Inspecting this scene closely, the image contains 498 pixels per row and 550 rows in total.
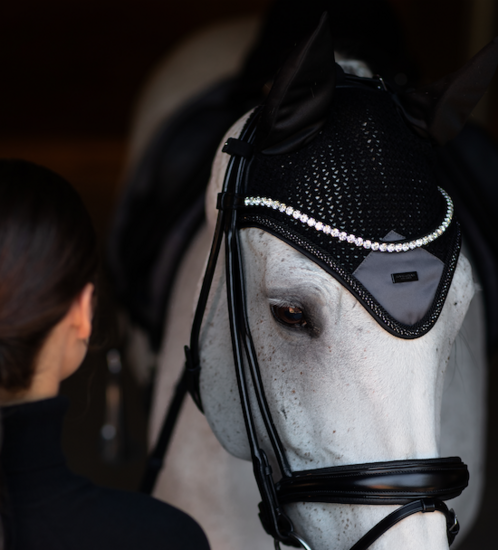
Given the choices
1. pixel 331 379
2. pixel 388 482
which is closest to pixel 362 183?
pixel 331 379

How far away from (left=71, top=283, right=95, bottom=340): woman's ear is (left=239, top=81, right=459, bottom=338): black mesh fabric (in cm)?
27

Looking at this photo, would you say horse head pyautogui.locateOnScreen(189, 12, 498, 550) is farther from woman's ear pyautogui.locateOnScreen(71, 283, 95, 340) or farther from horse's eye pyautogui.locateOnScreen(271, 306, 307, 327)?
woman's ear pyautogui.locateOnScreen(71, 283, 95, 340)

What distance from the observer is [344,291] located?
32.8 inches

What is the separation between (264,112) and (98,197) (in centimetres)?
568

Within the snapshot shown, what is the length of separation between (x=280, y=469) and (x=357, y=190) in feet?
1.43

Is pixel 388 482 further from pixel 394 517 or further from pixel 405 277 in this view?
pixel 405 277

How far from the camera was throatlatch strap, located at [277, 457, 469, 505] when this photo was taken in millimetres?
777

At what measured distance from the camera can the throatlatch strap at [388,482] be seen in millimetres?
777

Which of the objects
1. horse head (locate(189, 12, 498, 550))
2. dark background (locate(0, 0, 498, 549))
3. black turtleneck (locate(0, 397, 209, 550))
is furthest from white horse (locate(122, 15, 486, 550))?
dark background (locate(0, 0, 498, 549))

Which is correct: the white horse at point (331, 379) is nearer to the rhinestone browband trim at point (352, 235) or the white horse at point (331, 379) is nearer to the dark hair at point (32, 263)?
the rhinestone browband trim at point (352, 235)

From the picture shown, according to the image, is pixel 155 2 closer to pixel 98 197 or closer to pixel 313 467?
pixel 98 197

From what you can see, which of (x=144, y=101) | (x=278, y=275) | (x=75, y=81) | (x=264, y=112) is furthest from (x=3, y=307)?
(x=75, y=81)

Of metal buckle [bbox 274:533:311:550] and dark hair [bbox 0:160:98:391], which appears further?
metal buckle [bbox 274:533:311:550]

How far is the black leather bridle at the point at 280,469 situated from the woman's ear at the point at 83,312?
0.73ft
